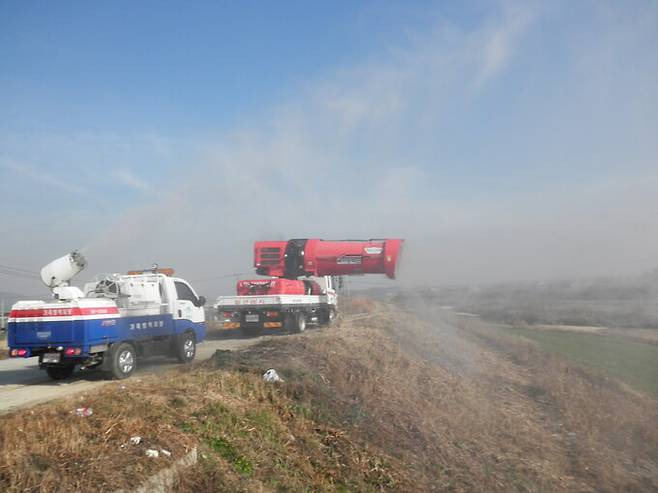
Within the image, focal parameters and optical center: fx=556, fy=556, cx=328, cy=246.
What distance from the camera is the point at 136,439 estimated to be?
595 centimetres

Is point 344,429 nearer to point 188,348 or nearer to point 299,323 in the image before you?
point 188,348

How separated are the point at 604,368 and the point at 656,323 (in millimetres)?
6506

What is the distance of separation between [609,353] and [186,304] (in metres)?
18.5

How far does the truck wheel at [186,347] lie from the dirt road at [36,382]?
31cm

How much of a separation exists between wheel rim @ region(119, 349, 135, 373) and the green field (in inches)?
574

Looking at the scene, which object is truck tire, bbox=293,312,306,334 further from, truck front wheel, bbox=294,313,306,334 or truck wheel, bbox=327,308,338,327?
truck wheel, bbox=327,308,338,327

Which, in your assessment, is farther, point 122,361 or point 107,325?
point 122,361

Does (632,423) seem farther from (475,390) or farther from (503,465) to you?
(503,465)

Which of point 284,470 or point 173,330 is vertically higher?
point 173,330

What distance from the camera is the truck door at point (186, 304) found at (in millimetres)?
13445

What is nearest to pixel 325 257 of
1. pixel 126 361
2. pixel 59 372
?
pixel 126 361

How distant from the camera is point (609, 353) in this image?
23.6 meters

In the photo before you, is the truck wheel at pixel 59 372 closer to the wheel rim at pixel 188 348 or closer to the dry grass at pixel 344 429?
the wheel rim at pixel 188 348

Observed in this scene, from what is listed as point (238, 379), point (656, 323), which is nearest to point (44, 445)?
point (238, 379)
